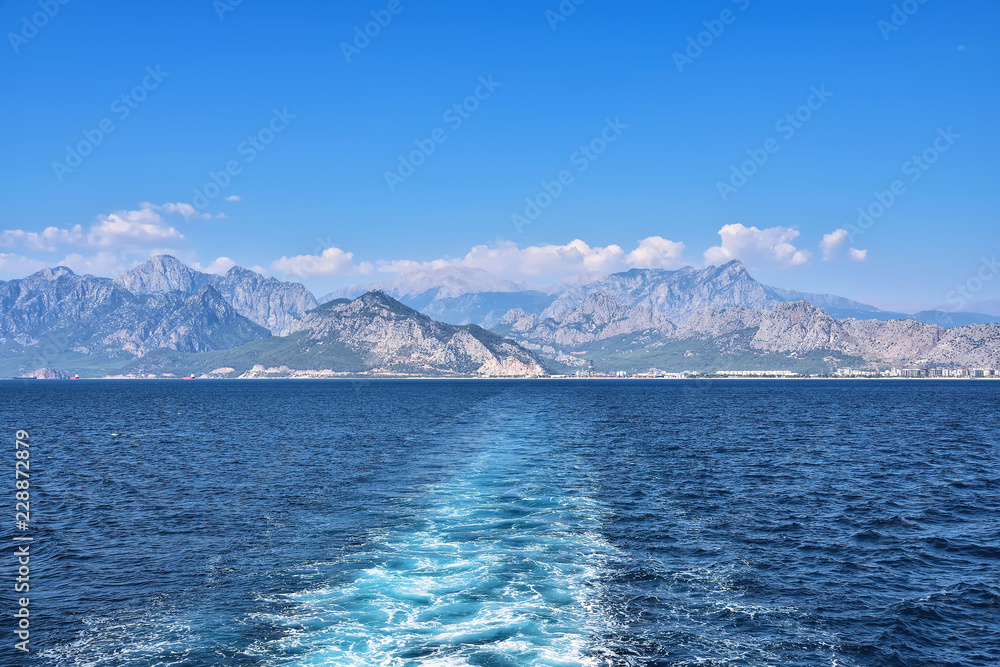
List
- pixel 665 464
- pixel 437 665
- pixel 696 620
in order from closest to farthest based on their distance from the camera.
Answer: pixel 437 665 → pixel 696 620 → pixel 665 464

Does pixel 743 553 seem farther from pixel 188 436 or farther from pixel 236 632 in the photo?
pixel 188 436

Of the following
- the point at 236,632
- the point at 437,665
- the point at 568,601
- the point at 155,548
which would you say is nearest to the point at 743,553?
the point at 568,601

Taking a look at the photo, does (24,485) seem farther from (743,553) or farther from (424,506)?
(743,553)

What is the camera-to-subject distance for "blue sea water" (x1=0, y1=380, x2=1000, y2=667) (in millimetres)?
26703

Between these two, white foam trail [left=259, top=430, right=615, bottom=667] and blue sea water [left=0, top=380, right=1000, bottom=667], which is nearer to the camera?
Answer: white foam trail [left=259, top=430, right=615, bottom=667]

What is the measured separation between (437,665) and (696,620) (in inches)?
498

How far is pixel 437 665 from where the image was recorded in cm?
2422

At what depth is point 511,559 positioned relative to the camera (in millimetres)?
37719

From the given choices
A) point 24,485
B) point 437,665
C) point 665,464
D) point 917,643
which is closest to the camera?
point 437,665

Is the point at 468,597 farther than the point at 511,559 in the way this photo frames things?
No

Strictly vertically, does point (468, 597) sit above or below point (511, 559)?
above

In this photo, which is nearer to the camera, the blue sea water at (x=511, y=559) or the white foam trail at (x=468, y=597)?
the white foam trail at (x=468, y=597)

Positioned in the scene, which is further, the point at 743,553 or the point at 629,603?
the point at 743,553

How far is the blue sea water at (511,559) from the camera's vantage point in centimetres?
2670
